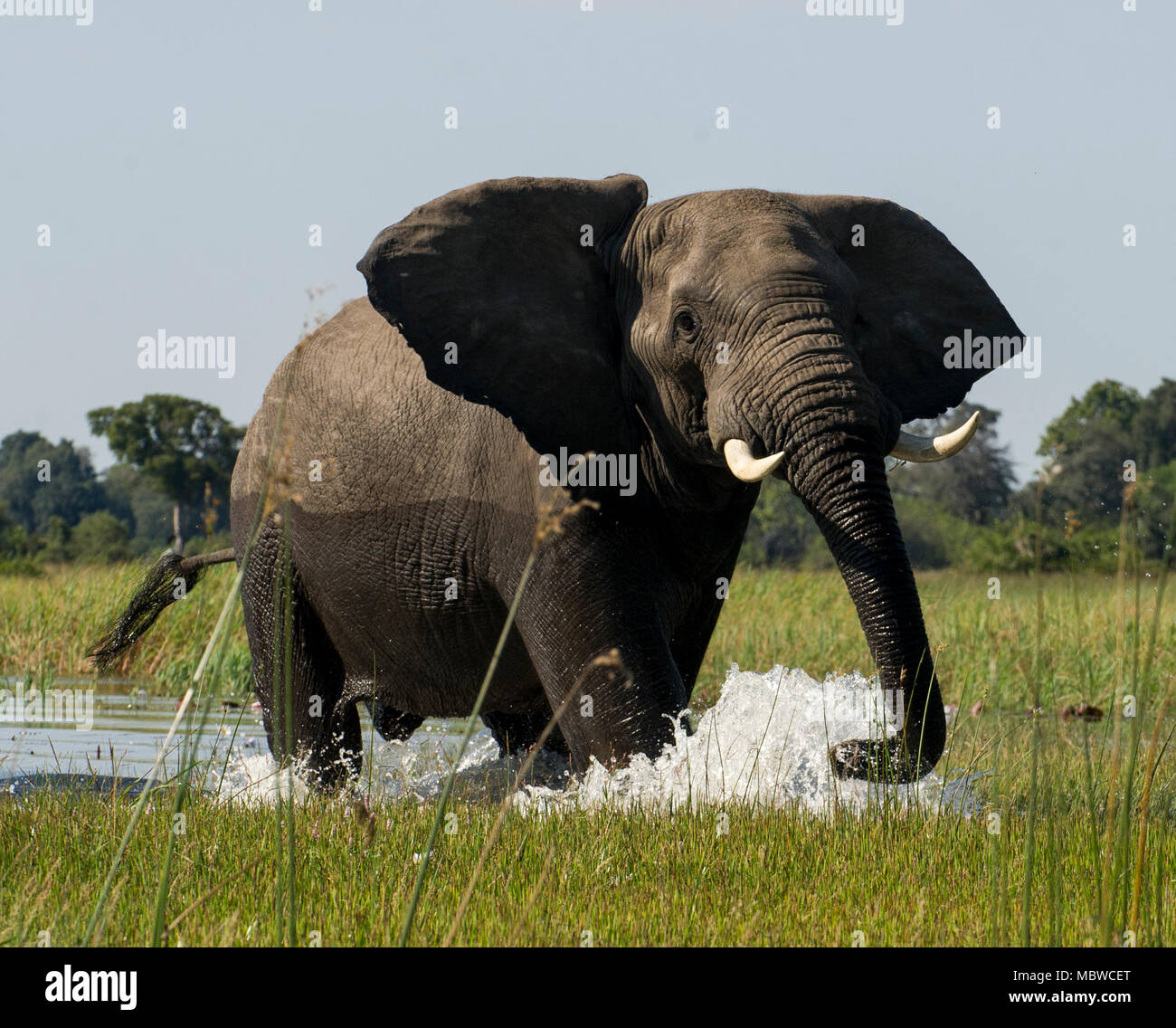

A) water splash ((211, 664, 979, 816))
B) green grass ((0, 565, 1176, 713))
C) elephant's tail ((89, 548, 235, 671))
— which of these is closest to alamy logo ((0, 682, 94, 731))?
green grass ((0, 565, 1176, 713))

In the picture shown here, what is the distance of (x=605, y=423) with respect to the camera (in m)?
6.80

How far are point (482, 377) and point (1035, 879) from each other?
318 centimetres

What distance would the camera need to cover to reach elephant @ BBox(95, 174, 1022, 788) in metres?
5.99

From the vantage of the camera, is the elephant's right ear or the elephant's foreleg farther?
the elephant's right ear

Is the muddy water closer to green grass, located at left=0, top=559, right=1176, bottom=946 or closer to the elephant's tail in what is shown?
green grass, located at left=0, top=559, right=1176, bottom=946

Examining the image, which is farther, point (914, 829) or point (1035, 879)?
point (914, 829)

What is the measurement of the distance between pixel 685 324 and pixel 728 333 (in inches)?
10.1

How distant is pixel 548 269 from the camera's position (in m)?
7.07

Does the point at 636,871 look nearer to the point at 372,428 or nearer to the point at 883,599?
the point at 883,599

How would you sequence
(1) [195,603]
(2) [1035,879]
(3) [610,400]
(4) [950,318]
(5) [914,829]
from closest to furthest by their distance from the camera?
(2) [1035,879] < (5) [914,829] < (3) [610,400] < (4) [950,318] < (1) [195,603]

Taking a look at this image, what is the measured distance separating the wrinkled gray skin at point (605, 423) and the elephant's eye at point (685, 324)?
1 cm

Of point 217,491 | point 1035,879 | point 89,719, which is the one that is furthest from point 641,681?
point 217,491
